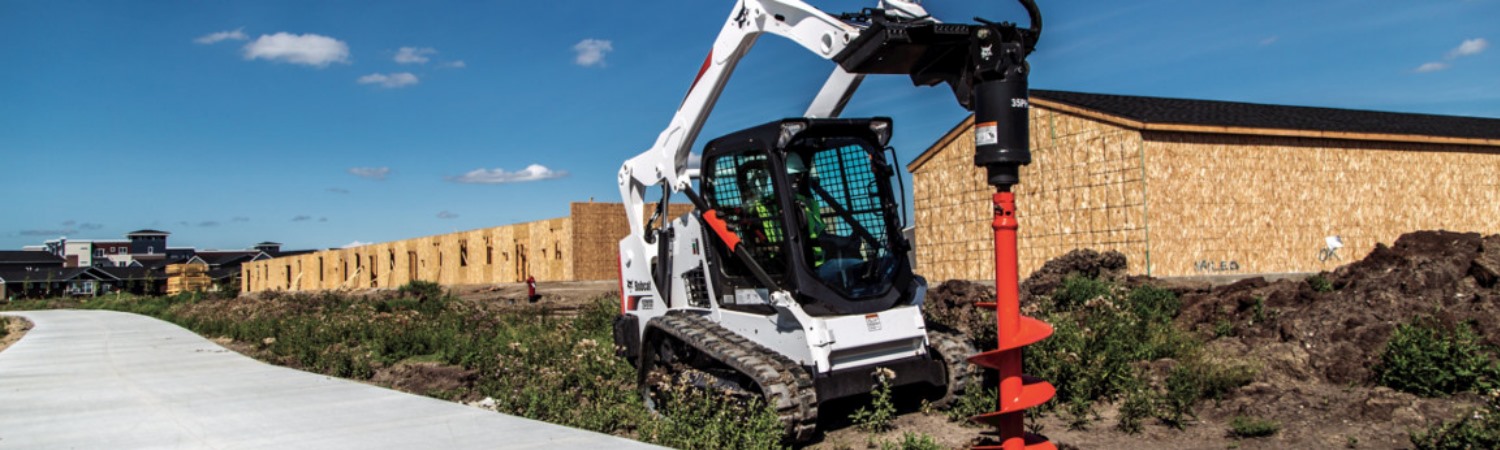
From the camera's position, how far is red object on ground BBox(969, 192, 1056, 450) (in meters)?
4.77

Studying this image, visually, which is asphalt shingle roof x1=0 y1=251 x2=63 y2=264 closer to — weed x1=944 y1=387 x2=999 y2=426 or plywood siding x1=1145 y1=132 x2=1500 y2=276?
plywood siding x1=1145 y1=132 x2=1500 y2=276

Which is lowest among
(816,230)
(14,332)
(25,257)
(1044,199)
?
(14,332)

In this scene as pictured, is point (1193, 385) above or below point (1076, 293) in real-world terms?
below

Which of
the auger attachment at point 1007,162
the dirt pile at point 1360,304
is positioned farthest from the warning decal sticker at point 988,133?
the dirt pile at point 1360,304

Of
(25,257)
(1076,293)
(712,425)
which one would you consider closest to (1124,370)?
(712,425)

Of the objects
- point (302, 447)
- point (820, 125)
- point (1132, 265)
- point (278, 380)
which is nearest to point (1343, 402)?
point (820, 125)

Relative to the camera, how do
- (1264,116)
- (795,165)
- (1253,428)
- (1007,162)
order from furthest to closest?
1. (1264,116)
2. (795,165)
3. (1253,428)
4. (1007,162)

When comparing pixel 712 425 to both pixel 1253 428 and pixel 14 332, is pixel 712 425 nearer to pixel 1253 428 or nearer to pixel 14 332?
pixel 1253 428

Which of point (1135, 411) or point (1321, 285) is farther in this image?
point (1321, 285)

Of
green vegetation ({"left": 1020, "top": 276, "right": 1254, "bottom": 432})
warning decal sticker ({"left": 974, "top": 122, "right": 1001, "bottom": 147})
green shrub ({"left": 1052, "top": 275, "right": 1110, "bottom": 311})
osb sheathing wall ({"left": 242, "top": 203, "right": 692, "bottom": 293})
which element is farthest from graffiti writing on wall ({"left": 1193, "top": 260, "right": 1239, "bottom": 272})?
warning decal sticker ({"left": 974, "top": 122, "right": 1001, "bottom": 147})

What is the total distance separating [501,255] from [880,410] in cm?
2634

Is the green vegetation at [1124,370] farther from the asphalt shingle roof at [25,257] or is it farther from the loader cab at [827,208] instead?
the asphalt shingle roof at [25,257]

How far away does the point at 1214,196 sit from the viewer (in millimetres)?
18062

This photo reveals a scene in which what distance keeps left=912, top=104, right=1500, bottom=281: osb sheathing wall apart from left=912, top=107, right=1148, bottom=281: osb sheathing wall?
0.03 m
